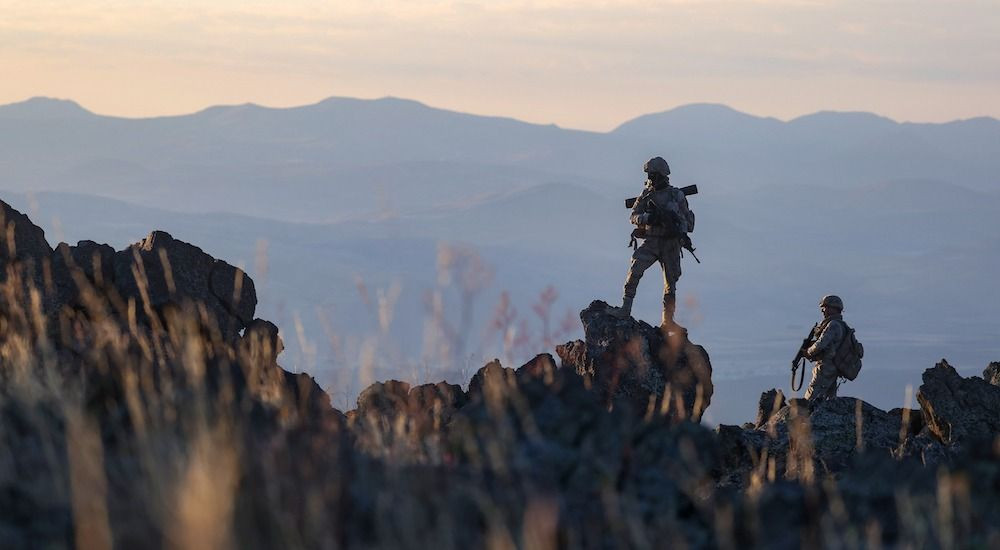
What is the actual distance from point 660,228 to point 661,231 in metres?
0.04

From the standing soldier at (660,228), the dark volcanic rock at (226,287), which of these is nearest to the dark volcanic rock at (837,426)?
the standing soldier at (660,228)

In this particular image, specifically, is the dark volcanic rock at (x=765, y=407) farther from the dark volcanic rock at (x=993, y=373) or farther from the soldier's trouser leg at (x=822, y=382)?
the dark volcanic rock at (x=993, y=373)

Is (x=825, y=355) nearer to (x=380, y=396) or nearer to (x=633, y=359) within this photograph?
(x=633, y=359)

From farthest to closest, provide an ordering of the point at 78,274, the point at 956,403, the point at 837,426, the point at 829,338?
the point at 829,338 → the point at 956,403 → the point at 837,426 → the point at 78,274

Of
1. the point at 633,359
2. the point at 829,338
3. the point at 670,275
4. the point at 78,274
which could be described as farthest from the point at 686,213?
the point at 78,274

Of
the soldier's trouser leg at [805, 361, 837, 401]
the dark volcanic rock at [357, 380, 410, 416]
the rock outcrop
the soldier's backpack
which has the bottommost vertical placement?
the rock outcrop

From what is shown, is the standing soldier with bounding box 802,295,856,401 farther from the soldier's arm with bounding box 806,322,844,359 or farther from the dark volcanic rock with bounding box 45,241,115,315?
the dark volcanic rock with bounding box 45,241,115,315

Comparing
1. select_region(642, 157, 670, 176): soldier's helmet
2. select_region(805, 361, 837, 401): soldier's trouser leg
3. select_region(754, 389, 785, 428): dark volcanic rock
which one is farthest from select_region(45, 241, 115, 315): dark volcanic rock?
select_region(805, 361, 837, 401): soldier's trouser leg

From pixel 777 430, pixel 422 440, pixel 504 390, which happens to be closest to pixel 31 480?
pixel 504 390

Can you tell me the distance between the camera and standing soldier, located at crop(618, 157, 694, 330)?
16.4m

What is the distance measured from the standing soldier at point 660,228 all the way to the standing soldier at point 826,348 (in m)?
1.80

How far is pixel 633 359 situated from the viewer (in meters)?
16.1

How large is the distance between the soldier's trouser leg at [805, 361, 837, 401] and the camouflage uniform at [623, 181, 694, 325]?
1.95 m

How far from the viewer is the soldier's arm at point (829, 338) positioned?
54.3 feet
